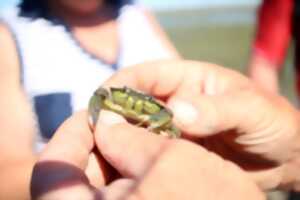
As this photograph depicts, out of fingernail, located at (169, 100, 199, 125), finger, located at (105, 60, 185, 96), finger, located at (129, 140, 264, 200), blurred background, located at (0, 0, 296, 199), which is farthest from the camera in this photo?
blurred background, located at (0, 0, 296, 199)

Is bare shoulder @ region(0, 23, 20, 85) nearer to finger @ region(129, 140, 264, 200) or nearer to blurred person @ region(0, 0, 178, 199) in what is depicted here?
blurred person @ region(0, 0, 178, 199)

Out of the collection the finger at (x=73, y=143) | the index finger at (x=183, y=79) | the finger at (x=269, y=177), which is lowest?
the finger at (x=269, y=177)

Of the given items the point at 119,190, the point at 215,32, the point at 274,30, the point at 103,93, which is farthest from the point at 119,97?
the point at 215,32

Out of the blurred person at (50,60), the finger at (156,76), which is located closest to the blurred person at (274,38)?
the blurred person at (50,60)

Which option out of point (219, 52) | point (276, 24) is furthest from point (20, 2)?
point (219, 52)

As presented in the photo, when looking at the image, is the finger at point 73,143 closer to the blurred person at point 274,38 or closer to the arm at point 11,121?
the arm at point 11,121

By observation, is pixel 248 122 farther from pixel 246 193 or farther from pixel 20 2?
pixel 20 2

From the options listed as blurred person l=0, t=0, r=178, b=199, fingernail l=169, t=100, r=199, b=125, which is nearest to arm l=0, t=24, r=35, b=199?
blurred person l=0, t=0, r=178, b=199
